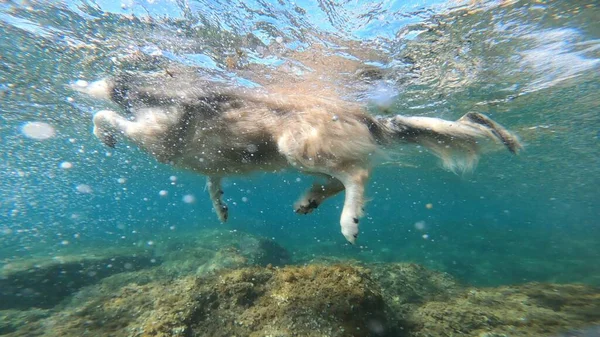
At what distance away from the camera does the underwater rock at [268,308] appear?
11.3 ft

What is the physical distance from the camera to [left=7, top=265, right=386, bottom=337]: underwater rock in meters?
3.46

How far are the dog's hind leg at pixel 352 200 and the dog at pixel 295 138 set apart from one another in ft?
0.04

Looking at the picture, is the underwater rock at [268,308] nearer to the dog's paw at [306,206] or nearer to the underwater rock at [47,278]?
the dog's paw at [306,206]

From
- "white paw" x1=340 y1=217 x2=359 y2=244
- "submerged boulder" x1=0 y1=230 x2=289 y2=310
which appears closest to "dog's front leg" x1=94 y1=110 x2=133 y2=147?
"white paw" x1=340 y1=217 x2=359 y2=244

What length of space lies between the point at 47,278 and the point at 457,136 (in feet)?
39.3

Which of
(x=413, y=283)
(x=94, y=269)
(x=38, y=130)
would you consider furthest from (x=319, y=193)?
(x=38, y=130)

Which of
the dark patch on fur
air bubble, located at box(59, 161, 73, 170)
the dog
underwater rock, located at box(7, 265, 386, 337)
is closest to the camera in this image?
underwater rock, located at box(7, 265, 386, 337)

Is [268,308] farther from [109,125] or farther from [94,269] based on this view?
[94,269]

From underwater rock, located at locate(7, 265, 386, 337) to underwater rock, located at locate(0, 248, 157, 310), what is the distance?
19.1ft

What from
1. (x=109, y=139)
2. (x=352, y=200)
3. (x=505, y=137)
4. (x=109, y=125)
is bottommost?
(x=352, y=200)

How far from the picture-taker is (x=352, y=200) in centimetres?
387

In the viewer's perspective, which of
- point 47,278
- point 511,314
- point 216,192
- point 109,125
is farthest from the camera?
point 47,278

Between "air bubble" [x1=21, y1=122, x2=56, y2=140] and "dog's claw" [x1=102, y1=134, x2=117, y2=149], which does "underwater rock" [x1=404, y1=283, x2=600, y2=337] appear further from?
"air bubble" [x1=21, y1=122, x2=56, y2=140]

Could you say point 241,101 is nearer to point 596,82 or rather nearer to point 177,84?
point 177,84
